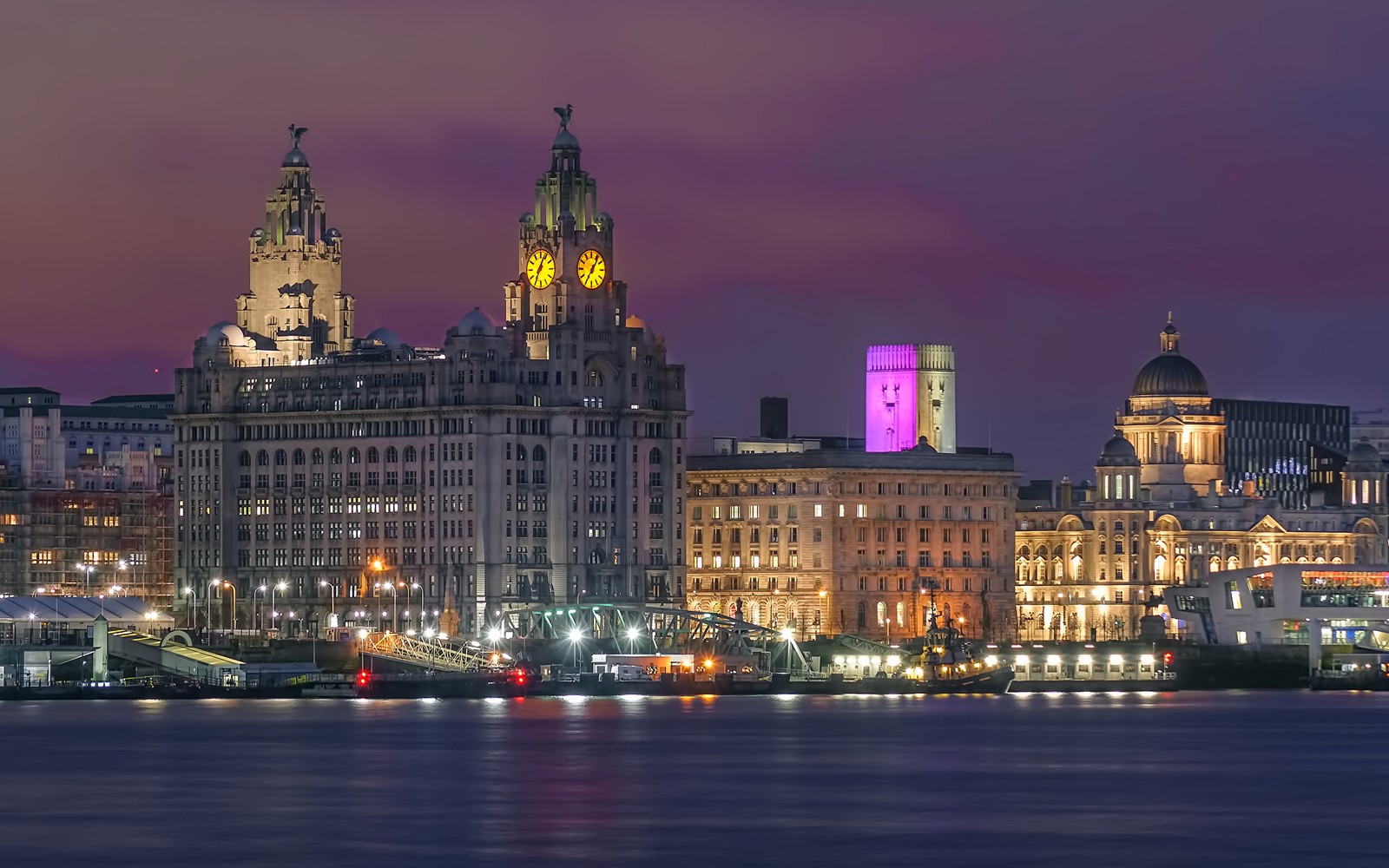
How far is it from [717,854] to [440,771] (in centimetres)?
4535

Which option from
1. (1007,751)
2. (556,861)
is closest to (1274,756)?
(1007,751)

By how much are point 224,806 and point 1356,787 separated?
49839mm

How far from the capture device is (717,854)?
133 m

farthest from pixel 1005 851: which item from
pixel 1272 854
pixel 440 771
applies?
pixel 440 771

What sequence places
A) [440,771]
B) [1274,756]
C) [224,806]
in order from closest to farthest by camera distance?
[224,806], [440,771], [1274,756]

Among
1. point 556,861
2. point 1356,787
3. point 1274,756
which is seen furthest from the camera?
point 1274,756

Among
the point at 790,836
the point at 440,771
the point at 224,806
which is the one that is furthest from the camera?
the point at 440,771

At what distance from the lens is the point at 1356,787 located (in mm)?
165500

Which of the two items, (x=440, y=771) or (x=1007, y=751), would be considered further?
(x=1007, y=751)

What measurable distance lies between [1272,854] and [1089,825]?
12440mm

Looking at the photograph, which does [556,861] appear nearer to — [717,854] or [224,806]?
[717,854]

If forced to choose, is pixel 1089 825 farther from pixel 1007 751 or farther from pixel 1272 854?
pixel 1007 751

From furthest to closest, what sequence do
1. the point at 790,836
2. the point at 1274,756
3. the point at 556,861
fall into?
the point at 1274,756
the point at 790,836
the point at 556,861

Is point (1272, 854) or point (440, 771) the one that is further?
point (440, 771)
